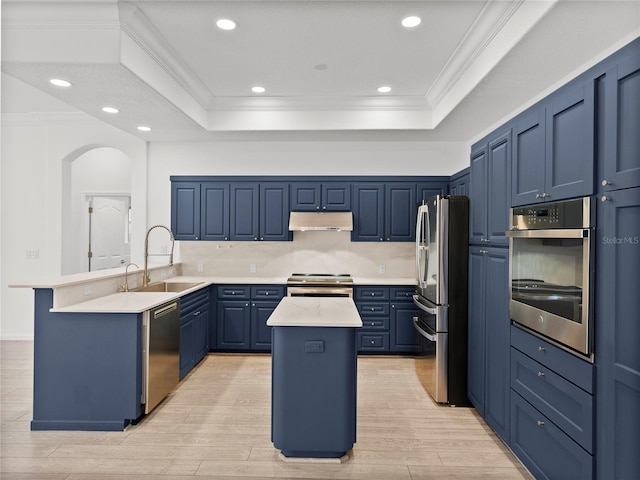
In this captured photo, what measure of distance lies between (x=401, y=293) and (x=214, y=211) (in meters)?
2.75

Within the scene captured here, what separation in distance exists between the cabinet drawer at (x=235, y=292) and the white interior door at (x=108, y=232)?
3185 millimetres

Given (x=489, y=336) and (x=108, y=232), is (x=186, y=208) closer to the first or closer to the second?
(x=108, y=232)

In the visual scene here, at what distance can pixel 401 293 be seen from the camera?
4.70m

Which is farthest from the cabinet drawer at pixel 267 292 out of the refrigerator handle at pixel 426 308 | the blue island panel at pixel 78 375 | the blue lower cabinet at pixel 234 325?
the blue island panel at pixel 78 375

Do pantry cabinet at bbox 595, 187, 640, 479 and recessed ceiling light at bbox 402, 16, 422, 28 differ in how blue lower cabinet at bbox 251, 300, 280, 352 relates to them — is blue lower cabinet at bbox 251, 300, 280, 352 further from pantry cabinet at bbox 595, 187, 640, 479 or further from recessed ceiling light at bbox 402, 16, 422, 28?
pantry cabinet at bbox 595, 187, 640, 479

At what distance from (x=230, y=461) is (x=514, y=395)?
1.99 meters

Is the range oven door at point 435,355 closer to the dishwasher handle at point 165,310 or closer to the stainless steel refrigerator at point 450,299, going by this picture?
the stainless steel refrigerator at point 450,299

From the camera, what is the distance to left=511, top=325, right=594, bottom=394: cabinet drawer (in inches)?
71.4

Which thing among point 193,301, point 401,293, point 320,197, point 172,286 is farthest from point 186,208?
point 401,293

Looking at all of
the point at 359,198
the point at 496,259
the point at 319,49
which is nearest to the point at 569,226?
the point at 496,259

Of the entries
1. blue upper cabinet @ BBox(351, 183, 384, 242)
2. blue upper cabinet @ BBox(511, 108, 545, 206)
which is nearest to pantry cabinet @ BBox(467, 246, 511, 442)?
blue upper cabinet @ BBox(511, 108, 545, 206)

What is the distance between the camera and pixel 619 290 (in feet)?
5.41

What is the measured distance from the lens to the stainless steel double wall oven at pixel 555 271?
1805mm

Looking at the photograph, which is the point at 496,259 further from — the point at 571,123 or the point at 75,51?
the point at 75,51
